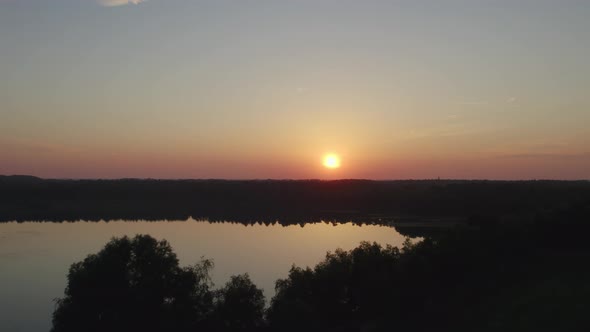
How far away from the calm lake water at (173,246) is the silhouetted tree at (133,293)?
381 centimetres

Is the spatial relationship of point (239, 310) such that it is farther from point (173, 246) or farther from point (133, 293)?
point (173, 246)

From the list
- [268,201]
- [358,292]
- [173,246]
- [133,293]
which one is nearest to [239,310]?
[133,293]

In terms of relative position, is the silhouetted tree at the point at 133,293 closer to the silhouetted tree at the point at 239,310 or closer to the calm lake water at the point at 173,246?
the silhouetted tree at the point at 239,310

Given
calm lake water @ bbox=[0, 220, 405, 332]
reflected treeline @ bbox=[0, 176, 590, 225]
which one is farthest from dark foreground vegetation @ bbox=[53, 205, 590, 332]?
reflected treeline @ bbox=[0, 176, 590, 225]

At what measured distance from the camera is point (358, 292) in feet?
114

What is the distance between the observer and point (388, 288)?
34438 mm

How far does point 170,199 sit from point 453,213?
234 ft

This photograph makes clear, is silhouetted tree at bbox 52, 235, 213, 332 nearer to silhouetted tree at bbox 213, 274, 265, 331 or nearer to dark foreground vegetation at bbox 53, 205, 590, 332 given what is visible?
dark foreground vegetation at bbox 53, 205, 590, 332

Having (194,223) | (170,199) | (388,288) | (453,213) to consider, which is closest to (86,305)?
(388,288)

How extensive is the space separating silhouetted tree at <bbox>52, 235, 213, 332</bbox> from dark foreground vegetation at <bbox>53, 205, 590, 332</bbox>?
2.1 inches

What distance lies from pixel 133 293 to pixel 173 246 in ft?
100

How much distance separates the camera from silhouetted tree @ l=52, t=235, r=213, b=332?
28.5 meters

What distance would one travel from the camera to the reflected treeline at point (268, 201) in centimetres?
9844

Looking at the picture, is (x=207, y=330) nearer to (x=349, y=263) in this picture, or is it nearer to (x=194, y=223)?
(x=349, y=263)
